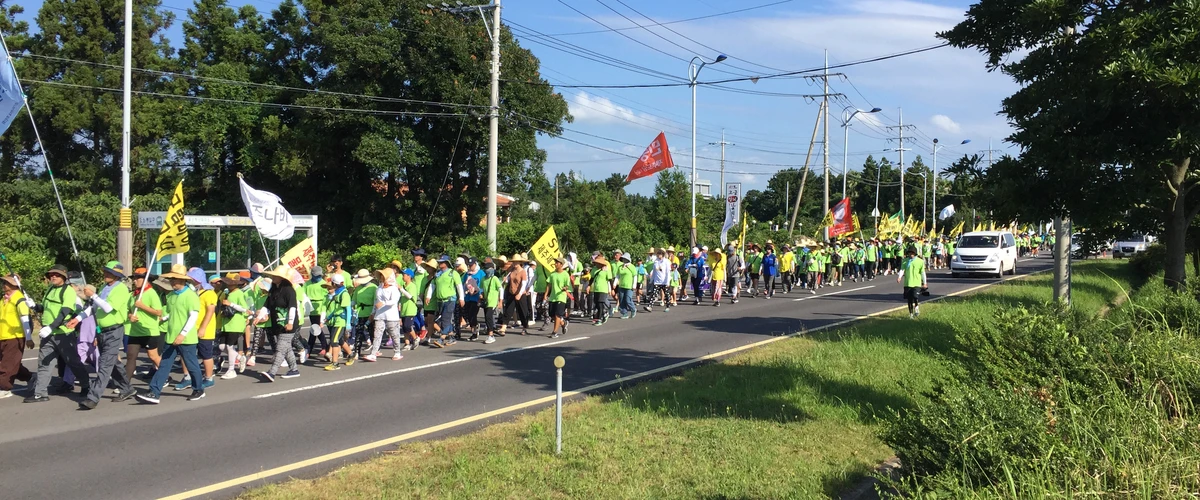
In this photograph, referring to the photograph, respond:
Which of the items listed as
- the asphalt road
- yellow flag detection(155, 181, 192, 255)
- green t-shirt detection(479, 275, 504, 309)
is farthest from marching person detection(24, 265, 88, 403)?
green t-shirt detection(479, 275, 504, 309)

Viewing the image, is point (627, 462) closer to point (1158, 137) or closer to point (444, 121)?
point (1158, 137)

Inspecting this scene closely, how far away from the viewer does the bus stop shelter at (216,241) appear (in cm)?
2048

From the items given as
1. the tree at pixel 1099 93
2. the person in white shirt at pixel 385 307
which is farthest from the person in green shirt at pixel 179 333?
the tree at pixel 1099 93

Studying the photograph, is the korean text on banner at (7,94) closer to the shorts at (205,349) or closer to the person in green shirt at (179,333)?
the person in green shirt at (179,333)

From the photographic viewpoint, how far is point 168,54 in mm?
37406

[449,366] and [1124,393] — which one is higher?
[1124,393]

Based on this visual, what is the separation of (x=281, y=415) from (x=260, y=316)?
9.09ft

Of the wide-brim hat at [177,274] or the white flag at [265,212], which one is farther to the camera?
the white flag at [265,212]

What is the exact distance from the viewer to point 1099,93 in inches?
331

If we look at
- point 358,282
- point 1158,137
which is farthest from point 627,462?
point 358,282

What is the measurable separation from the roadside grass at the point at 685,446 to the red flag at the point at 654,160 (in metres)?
18.8

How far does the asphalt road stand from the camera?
7082mm

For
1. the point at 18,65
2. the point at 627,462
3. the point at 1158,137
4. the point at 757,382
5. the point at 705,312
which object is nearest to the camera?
the point at 627,462

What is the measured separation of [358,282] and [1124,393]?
10.5 m
